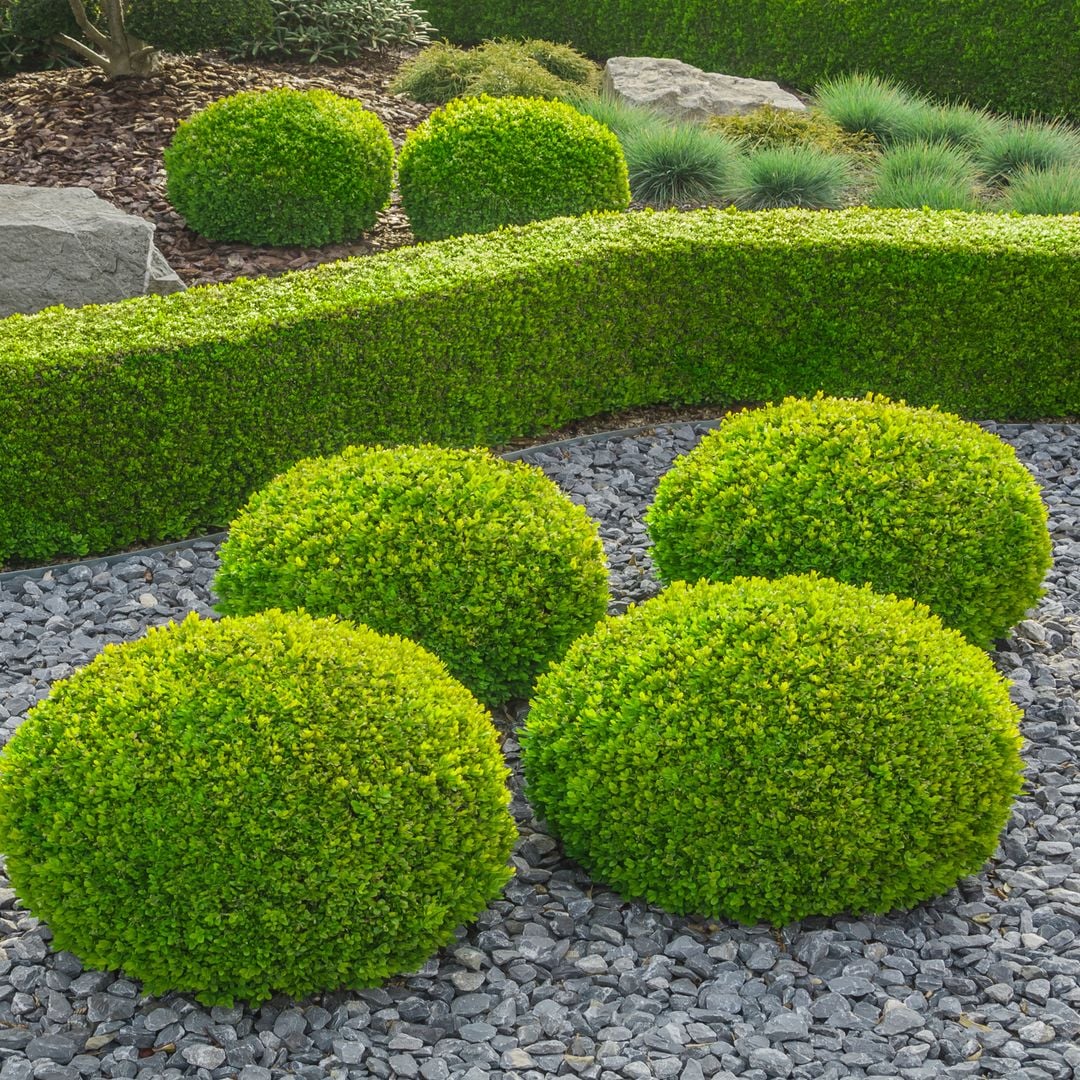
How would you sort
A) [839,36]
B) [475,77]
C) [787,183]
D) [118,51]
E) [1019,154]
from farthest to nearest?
[839,36] < [475,77] < [118,51] < [1019,154] < [787,183]

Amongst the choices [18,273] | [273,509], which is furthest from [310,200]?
[273,509]

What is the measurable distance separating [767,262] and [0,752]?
478cm

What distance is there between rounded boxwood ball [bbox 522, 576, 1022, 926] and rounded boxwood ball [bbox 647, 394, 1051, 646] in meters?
0.82

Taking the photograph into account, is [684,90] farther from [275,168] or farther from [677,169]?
[275,168]

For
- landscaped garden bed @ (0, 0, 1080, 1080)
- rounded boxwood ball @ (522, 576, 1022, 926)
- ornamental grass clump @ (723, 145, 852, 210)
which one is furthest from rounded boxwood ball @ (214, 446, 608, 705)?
ornamental grass clump @ (723, 145, 852, 210)

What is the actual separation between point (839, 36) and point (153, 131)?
24.2ft

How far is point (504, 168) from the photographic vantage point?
846cm

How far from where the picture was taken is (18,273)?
728 cm

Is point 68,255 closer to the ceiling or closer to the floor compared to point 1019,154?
closer to the floor

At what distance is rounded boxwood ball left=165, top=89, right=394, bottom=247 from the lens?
8.39 meters

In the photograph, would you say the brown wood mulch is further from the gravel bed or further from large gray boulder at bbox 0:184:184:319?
the gravel bed

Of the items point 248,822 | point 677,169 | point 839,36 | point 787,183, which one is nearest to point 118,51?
point 677,169

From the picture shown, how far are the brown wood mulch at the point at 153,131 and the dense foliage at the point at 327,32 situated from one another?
9.8 inches

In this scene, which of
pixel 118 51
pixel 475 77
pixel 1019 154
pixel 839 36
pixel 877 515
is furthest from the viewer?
pixel 839 36
